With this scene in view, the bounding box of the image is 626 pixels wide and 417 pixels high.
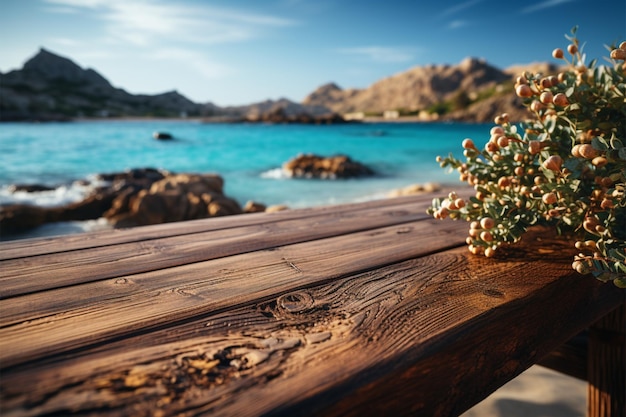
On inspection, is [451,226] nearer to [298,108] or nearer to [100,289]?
[100,289]

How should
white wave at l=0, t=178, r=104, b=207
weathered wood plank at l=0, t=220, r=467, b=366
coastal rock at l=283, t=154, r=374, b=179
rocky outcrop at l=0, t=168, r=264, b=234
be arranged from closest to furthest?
weathered wood plank at l=0, t=220, r=467, b=366
rocky outcrop at l=0, t=168, r=264, b=234
white wave at l=0, t=178, r=104, b=207
coastal rock at l=283, t=154, r=374, b=179

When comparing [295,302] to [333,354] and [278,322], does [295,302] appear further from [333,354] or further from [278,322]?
[333,354]

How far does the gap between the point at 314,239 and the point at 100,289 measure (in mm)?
594

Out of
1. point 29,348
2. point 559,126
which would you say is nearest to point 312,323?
point 29,348

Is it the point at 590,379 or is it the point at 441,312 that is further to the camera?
the point at 590,379

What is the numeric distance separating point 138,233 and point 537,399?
1.86m

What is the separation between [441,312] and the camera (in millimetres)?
719

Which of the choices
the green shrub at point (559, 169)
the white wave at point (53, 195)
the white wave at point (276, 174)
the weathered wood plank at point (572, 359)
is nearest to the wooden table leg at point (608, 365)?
the weathered wood plank at point (572, 359)

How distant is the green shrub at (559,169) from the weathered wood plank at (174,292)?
19 centimetres

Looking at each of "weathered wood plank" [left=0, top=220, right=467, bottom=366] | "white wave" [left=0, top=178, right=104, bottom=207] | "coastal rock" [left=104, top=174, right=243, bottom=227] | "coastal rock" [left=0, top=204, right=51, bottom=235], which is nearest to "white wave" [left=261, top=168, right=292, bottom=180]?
"white wave" [left=0, top=178, right=104, bottom=207]

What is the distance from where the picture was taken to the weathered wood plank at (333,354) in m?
0.48

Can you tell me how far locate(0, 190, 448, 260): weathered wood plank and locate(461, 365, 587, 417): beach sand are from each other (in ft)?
3.11

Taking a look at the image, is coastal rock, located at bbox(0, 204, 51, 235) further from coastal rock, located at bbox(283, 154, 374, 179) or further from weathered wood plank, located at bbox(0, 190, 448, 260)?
coastal rock, located at bbox(283, 154, 374, 179)

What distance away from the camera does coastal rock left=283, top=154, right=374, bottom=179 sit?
12.4 m
